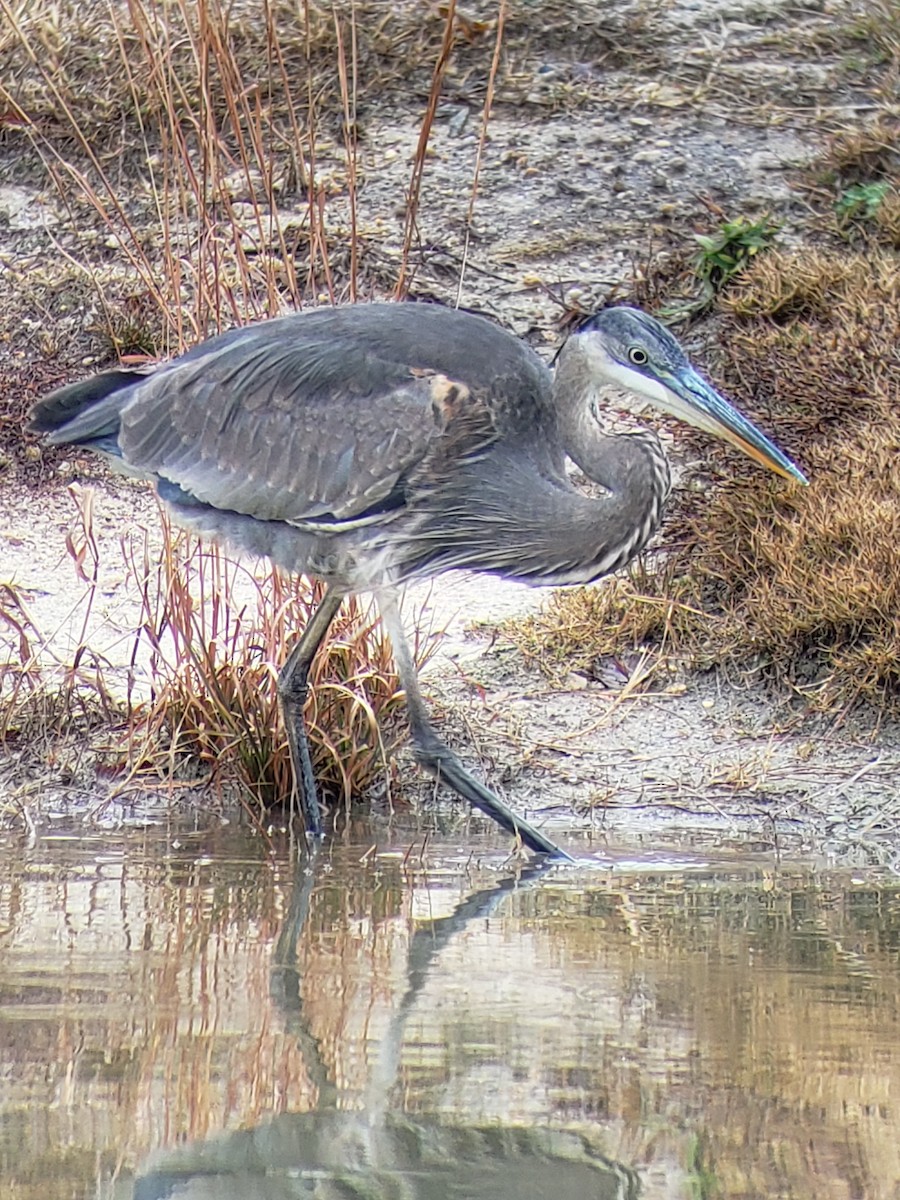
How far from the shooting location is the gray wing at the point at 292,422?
5539 mm

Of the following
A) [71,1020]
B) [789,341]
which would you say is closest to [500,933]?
[71,1020]

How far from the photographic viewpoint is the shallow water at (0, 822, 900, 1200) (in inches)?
111

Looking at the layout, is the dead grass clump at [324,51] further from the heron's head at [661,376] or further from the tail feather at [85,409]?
the heron's head at [661,376]

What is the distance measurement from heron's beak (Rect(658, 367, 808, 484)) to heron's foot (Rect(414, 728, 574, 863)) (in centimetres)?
118

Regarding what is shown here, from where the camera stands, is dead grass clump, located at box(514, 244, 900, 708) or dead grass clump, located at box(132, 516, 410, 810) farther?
dead grass clump, located at box(514, 244, 900, 708)

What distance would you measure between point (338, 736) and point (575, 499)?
3.27 ft

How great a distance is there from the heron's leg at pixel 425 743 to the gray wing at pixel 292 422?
1.09 feet

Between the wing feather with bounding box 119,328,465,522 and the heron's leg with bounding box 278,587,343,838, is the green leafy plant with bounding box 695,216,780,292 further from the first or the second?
the heron's leg with bounding box 278,587,343,838

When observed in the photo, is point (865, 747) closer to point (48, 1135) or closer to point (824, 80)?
point (48, 1135)

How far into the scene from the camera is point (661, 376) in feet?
17.3

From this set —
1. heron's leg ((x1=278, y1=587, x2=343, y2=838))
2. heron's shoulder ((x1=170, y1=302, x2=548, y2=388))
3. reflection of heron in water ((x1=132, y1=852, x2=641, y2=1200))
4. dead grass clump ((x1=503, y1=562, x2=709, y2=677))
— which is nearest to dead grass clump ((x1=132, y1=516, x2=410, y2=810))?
heron's leg ((x1=278, y1=587, x2=343, y2=838))

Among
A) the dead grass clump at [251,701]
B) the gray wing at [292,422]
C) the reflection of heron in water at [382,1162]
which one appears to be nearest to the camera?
the reflection of heron in water at [382,1162]

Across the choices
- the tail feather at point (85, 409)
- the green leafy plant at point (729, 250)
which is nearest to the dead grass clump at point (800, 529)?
the green leafy plant at point (729, 250)

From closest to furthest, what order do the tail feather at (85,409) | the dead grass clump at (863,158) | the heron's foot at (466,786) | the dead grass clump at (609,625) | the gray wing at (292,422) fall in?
the heron's foot at (466,786) → the gray wing at (292,422) → the tail feather at (85,409) → the dead grass clump at (609,625) → the dead grass clump at (863,158)
